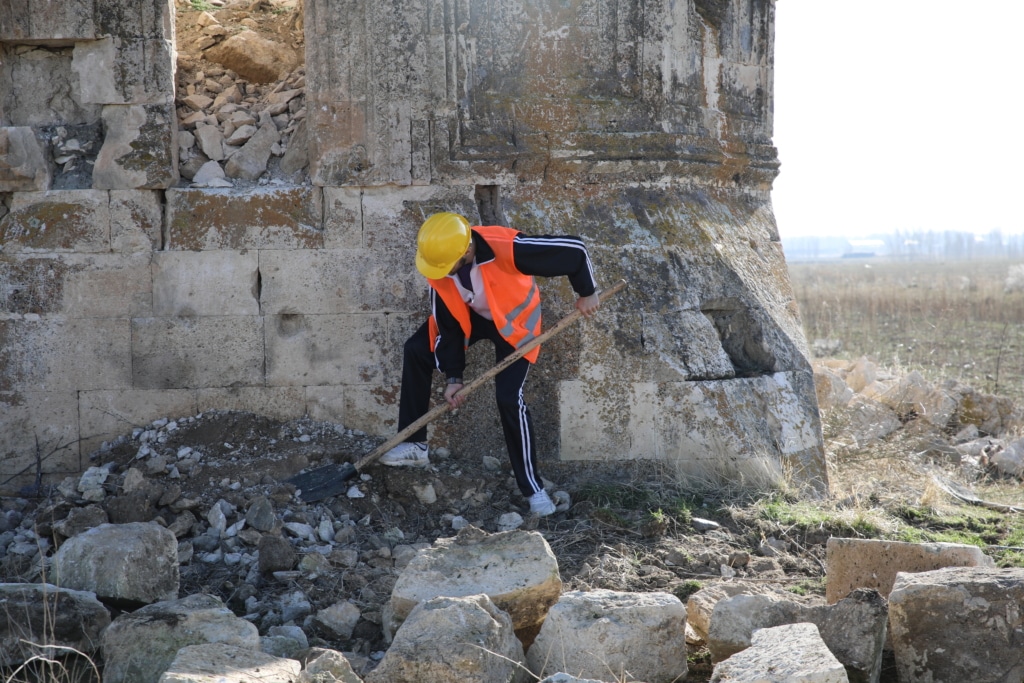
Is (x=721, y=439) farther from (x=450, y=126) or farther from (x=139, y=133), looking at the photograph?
(x=139, y=133)

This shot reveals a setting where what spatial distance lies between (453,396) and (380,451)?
472 millimetres

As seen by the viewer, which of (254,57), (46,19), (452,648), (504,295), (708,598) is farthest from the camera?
(254,57)

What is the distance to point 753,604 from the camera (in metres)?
3.46

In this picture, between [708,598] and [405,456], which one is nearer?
[708,598]

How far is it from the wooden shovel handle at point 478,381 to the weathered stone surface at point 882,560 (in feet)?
5.53

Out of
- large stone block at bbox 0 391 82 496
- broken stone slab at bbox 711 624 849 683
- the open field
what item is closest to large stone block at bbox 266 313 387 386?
large stone block at bbox 0 391 82 496

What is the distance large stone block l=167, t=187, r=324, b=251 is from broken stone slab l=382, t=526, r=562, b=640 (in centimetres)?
231

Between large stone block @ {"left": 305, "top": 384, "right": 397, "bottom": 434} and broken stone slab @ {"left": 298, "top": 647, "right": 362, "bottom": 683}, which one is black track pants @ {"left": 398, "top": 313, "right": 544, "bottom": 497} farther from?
broken stone slab @ {"left": 298, "top": 647, "right": 362, "bottom": 683}

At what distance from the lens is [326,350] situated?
215 inches

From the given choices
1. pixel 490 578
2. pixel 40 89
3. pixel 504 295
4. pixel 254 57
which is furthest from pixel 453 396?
pixel 40 89

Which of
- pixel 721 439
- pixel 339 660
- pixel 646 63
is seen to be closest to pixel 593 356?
pixel 721 439

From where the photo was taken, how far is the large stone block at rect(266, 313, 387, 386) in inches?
215

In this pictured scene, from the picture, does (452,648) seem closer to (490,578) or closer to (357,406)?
(490,578)

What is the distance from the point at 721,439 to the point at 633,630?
7.20ft
